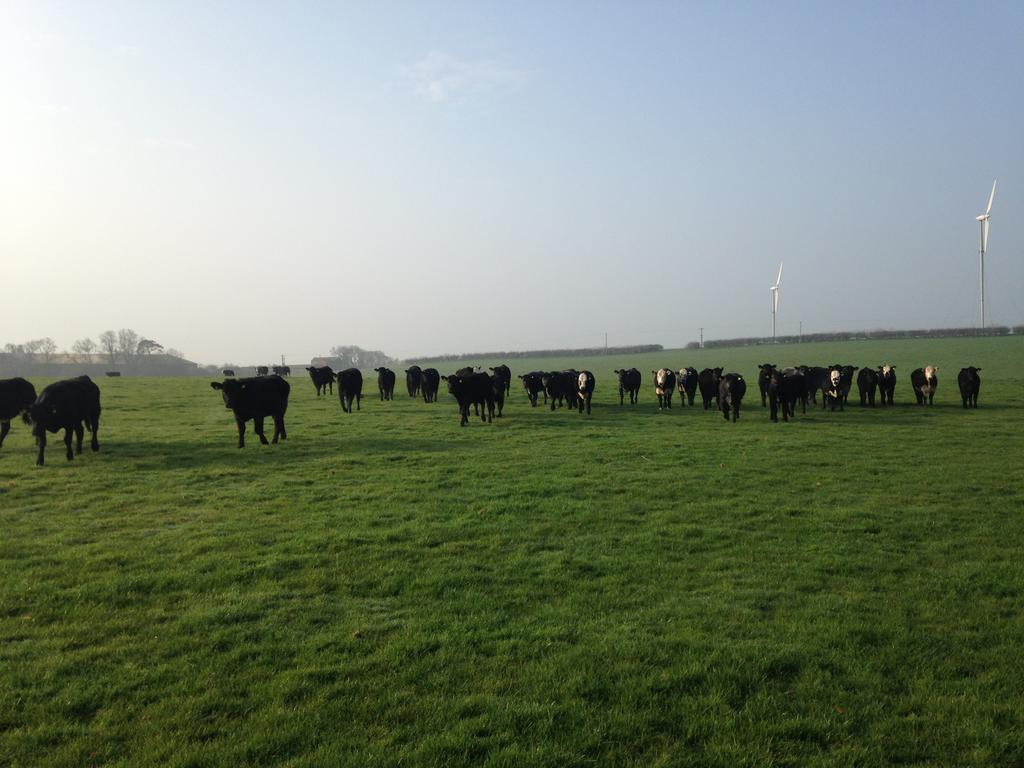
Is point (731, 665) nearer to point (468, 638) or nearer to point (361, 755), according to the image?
point (468, 638)

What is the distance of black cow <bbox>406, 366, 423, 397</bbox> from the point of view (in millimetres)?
35062

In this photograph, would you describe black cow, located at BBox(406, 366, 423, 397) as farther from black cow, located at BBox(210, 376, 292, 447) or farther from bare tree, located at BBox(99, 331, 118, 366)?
bare tree, located at BBox(99, 331, 118, 366)

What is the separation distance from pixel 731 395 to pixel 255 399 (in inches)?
653

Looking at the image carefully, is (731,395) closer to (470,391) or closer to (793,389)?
(793,389)

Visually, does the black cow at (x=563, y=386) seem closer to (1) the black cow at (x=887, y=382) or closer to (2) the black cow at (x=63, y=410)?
(1) the black cow at (x=887, y=382)

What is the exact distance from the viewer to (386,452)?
55.2 ft

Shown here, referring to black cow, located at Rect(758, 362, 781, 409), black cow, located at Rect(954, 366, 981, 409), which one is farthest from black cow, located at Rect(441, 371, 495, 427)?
black cow, located at Rect(954, 366, 981, 409)

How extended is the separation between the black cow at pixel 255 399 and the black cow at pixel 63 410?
3.09 meters

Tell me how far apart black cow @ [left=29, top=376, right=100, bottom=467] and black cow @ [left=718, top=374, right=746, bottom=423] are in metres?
20.5

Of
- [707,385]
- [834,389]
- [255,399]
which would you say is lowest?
[834,389]

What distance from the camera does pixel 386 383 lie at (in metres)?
34.7

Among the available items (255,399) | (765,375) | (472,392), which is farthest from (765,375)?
(255,399)

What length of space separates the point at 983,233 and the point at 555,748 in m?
84.1

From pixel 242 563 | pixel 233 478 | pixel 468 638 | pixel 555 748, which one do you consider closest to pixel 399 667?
pixel 468 638
